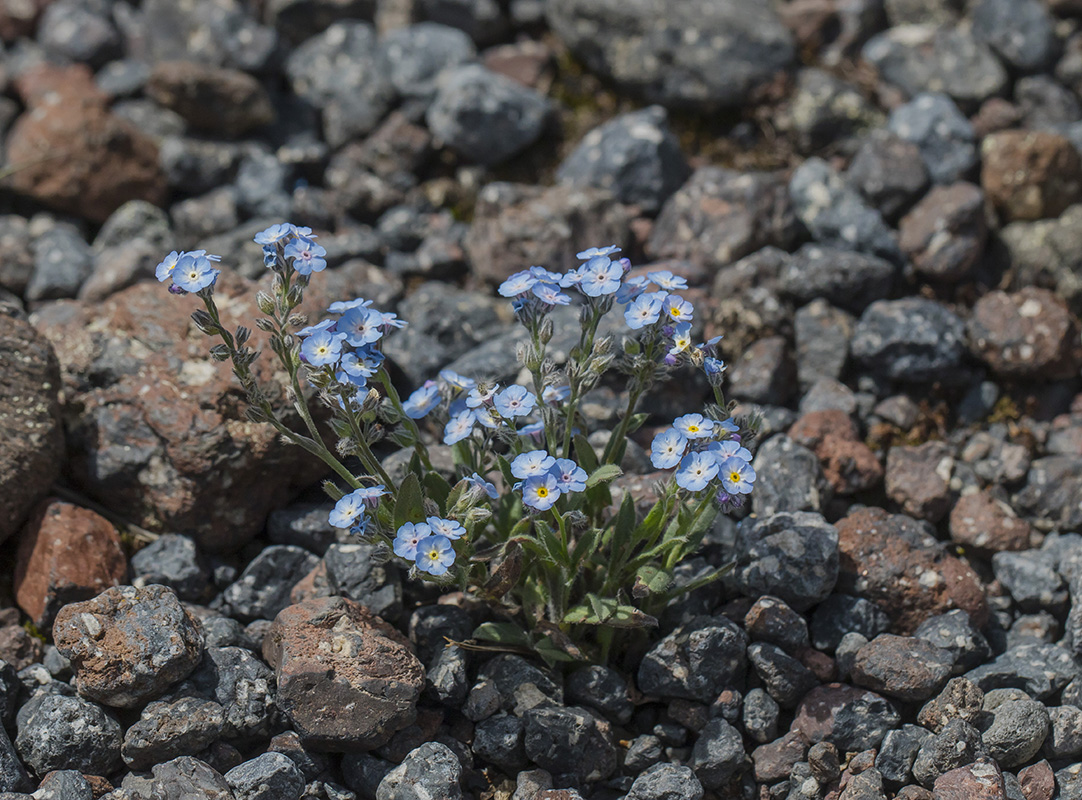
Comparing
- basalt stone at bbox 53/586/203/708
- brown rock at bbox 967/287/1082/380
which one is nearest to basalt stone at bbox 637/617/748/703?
basalt stone at bbox 53/586/203/708

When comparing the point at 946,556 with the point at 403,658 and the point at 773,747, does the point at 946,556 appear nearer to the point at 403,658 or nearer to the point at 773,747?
the point at 773,747

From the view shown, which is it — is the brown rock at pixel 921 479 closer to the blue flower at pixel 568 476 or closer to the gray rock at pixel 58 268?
the blue flower at pixel 568 476

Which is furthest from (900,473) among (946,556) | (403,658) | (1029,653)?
(403,658)

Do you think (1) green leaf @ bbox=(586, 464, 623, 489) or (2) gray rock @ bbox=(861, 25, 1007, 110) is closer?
(1) green leaf @ bbox=(586, 464, 623, 489)

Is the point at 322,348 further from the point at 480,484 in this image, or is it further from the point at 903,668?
the point at 903,668

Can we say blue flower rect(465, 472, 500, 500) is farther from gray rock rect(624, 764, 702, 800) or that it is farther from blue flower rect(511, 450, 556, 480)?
gray rock rect(624, 764, 702, 800)

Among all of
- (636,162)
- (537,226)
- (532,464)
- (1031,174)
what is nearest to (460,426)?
(532,464)
